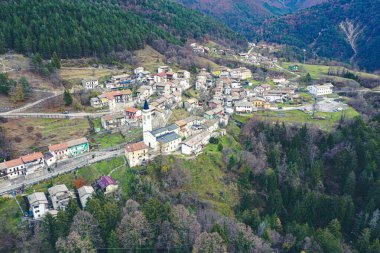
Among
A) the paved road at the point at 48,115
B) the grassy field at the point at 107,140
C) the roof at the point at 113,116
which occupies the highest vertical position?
the roof at the point at 113,116

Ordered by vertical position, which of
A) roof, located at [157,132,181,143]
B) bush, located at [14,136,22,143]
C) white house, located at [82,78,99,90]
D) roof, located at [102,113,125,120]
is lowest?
bush, located at [14,136,22,143]

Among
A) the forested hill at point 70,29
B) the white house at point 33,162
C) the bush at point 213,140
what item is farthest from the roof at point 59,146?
the forested hill at point 70,29

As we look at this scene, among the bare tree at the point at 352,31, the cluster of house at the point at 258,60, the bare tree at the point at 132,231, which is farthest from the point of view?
the bare tree at the point at 352,31

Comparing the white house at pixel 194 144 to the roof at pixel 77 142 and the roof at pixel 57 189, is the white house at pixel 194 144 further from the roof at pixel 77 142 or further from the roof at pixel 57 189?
the roof at pixel 57 189

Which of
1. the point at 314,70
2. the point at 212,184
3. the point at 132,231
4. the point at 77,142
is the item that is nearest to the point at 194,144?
the point at 212,184

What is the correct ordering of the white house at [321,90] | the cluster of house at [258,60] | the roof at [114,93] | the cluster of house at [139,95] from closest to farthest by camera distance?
the cluster of house at [139,95], the roof at [114,93], the white house at [321,90], the cluster of house at [258,60]

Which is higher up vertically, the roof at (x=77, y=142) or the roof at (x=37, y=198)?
the roof at (x=77, y=142)

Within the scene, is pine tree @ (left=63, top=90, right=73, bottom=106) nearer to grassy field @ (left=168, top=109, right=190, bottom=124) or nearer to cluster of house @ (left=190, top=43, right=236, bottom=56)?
grassy field @ (left=168, top=109, right=190, bottom=124)

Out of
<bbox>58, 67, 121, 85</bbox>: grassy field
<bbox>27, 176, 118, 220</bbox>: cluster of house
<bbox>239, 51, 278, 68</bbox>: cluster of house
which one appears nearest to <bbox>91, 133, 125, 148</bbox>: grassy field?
<bbox>27, 176, 118, 220</bbox>: cluster of house
